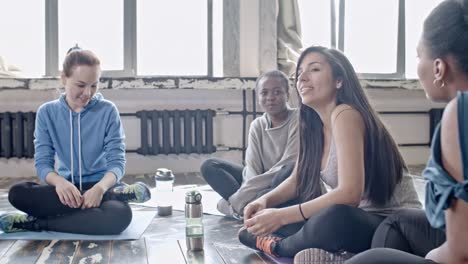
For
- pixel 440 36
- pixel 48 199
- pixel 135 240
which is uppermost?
pixel 440 36

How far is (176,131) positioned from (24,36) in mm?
1302

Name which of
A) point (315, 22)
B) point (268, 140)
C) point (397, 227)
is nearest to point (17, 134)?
point (268, 140)

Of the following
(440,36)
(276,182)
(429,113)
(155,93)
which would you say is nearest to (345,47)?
(429,113)

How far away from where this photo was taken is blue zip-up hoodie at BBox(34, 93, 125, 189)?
7.28 feet

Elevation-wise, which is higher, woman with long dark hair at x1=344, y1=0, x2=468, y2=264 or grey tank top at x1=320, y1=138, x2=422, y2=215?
woman with long dark hair at x1=344, y1=0, x2=468, y2=264

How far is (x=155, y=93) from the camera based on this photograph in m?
4.02

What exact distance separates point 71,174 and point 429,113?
320cm

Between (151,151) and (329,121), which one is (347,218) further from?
(151,151)

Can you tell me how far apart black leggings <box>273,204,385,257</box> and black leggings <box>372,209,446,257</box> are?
0.32 ft

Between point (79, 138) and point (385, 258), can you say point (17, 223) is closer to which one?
point (79, 138)

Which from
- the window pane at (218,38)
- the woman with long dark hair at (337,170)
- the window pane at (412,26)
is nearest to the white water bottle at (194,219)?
the woman with long dark hair at (337,170)

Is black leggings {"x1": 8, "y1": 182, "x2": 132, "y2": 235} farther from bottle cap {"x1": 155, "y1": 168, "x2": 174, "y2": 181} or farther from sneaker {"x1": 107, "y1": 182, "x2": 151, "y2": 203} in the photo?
bottle cap {"x1": 155, "y1": 168, "x2": 174, "y2": 181}

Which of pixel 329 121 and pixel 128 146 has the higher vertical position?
pixel 329 121

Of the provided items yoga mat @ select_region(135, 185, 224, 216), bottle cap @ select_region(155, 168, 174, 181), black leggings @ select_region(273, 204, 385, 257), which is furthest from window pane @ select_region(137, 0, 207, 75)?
black leggings @ select_region(273, 204, 385, 257)
